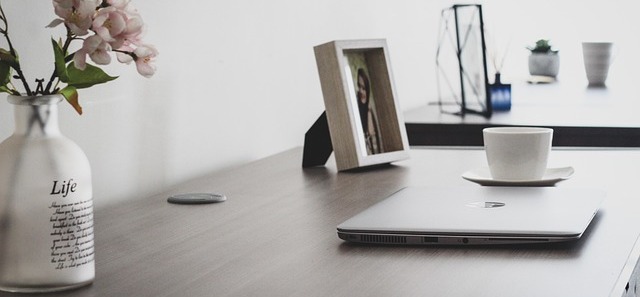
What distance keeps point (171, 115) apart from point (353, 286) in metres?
0.77

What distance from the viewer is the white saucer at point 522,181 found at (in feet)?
4.63

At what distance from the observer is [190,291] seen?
88 centimetres

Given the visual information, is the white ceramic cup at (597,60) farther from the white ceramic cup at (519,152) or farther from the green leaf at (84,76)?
the green leaf at (84,76)

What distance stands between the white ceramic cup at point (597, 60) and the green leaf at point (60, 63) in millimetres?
2616

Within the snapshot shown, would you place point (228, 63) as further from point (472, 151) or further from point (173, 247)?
point (173, 247)

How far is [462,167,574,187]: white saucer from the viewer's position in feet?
4.63

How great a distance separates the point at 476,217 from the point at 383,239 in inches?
5.1

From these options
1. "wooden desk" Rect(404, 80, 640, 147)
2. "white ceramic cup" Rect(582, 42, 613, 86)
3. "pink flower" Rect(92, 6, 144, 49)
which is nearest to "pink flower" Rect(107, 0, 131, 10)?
"pink flower" Rect(92, 6, 144, 49)

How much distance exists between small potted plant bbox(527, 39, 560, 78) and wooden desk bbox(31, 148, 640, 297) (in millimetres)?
2110

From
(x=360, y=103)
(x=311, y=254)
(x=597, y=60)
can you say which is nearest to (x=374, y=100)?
(x=360, y=103)

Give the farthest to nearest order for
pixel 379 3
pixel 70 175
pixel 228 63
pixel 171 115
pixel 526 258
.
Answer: pixel 379 3
pixel 228 63
pixel 171 115
pixel 526 258
pixel 70 175

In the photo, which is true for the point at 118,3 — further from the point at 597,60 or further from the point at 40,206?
the point at 597,60

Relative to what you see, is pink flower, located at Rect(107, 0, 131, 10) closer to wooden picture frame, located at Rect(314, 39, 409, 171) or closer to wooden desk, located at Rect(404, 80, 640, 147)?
wooden picture frame, located at Rect(314, 39, 409, 171)

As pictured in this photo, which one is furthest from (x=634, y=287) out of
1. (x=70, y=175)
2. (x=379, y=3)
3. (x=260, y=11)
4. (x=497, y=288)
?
(x=379, y=3)
